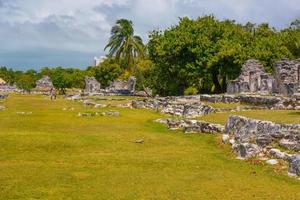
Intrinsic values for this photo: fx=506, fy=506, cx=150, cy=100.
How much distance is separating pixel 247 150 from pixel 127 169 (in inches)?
177

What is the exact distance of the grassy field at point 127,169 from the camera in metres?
12.8

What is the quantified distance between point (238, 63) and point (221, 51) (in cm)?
216

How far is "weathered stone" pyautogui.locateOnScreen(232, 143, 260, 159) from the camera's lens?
1743 cm

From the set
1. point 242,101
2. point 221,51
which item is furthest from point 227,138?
point 221,51

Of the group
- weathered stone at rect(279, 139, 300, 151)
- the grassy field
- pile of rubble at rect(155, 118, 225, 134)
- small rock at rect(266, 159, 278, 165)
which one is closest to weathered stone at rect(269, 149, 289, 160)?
small rock at rect(266, 159, 278, 165)

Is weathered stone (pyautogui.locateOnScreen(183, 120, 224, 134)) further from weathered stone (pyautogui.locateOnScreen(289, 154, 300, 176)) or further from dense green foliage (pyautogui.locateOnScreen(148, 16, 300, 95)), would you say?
dense green foliage (pyautogui.locateOnScreen(148, 16, 300, 95))

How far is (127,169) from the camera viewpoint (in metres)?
15.9

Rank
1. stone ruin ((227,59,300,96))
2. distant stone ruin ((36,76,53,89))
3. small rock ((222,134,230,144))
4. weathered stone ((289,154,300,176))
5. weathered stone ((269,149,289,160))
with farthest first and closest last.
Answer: distant stone ruin ((36,76,53,89)) → stone ruin ((227,59,300,96)) → small rock ((222,134,230,144)) → weathered stone ((269,149,289,160)) → weathered stone ((289,154,300,176))

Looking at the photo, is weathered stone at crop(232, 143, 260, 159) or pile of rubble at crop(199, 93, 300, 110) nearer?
weathered stone at crop(232, 143, 260, 159)

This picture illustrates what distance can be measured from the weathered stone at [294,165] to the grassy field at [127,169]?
306 mm

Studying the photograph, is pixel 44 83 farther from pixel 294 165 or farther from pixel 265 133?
pixel 294 165

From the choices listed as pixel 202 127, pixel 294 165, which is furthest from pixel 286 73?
pixel 294 165

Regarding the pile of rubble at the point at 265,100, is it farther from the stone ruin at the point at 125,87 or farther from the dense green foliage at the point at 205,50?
the stone ruin at the point at 125,87

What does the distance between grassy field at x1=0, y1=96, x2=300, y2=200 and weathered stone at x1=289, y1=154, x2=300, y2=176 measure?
0.31 metres
